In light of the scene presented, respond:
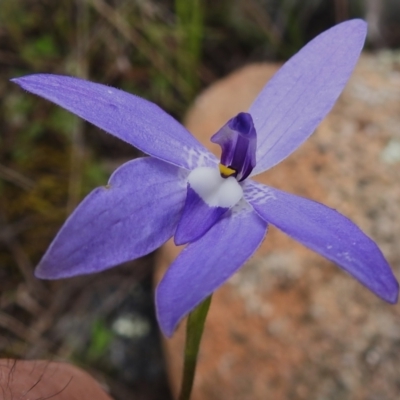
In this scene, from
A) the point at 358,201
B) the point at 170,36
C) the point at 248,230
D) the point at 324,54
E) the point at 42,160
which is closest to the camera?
the point at 248,230

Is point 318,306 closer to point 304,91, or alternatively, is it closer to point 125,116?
point 304,91

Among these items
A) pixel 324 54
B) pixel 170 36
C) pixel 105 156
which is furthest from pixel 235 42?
pixel 324 54

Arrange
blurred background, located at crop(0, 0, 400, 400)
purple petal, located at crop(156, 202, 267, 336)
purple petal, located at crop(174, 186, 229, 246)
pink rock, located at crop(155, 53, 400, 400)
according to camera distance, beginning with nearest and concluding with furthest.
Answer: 1. purple petal, located at crop(156, 202, 267, 336)
2. purple petal, located at crop(174, 186, 229, 246)
3. pink rock, located at crop(155, 53, 400, 400)
4. blurred background, located at crop(0, 0, 400, 400)

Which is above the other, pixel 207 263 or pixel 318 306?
pixel 207 263

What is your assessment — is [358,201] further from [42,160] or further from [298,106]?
[42,160]

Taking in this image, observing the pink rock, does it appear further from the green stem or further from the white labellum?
the white labellum

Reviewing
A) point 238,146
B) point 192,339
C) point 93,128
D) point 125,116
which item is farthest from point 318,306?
point 93,128

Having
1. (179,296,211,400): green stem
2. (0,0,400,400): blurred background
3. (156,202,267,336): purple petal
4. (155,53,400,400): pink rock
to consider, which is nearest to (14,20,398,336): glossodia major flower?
(156,202,267,336): purple petal
